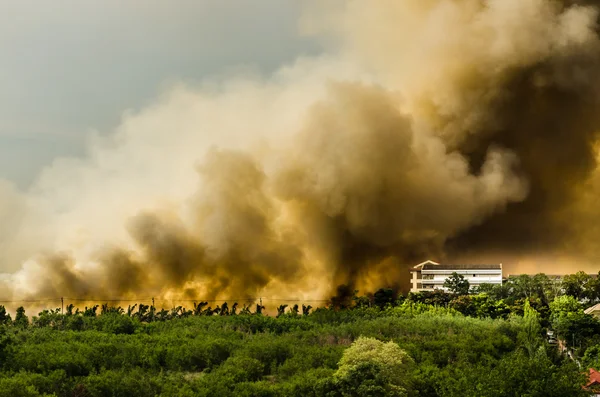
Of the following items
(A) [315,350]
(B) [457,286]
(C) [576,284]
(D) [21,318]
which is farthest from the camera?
(B) [457,286]

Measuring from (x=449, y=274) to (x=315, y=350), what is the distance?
35.2 meters

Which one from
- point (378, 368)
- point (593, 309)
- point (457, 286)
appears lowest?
point (378, 368)

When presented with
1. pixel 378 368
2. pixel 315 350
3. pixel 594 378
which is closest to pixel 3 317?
pixel 315 350

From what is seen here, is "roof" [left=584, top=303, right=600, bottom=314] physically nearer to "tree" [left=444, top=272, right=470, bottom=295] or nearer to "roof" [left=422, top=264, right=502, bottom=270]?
"tree" [left=444, top=272, right=470, bottom=295]

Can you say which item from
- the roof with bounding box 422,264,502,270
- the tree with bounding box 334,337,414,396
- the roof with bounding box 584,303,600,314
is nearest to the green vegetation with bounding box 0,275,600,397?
the tree with bounding box 334,337,414,396

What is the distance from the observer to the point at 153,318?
52.0 m

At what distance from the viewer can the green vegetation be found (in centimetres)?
2856

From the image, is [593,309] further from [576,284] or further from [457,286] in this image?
[457,286]

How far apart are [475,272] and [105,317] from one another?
117 feet

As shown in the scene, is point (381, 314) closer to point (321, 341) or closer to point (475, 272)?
point (321, 341)

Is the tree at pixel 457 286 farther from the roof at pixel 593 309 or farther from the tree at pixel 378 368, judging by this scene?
the tree at pixel 378 368

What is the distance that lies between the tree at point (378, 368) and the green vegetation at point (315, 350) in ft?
0.18

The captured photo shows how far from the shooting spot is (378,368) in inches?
1139

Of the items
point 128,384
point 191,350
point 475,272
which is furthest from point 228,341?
point 475,272
